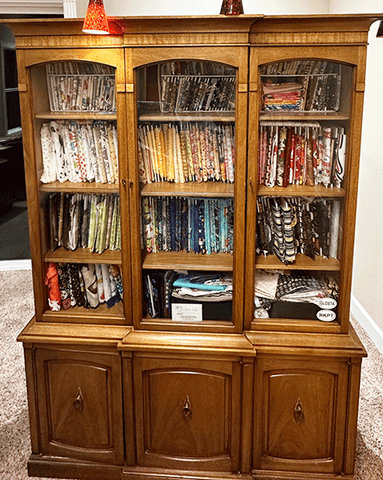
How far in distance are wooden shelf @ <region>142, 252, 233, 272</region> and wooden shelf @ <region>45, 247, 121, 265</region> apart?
0.14 metres

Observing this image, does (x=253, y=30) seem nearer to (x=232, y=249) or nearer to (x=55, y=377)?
(x=232, y=249)

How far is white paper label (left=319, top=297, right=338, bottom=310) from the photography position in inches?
97.5

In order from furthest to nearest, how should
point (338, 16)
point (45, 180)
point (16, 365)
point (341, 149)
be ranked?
point (16, 365) → point (45, 180) → point (341, 149) → point (338, 16)

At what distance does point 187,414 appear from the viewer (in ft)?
8.27

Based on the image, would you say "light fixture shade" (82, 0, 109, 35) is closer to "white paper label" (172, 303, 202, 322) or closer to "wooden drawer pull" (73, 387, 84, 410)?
"white paper label" (172, 303, 202, 322)

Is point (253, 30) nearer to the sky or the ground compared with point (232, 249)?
nearer to the sky

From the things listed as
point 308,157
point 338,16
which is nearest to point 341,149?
point 308,157

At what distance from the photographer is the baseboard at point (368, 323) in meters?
3.82

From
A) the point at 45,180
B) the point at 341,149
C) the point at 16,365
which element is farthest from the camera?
the point at 16,365

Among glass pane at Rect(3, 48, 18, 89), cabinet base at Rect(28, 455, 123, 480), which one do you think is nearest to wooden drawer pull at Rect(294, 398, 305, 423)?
cabinet base at Rect(28, 455, 123, 480)

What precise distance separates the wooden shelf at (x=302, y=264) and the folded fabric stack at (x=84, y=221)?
66 centimetres

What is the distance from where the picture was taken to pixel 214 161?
2.45 metres

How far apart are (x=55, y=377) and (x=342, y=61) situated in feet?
6.05

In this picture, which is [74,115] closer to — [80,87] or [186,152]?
[80,87]
